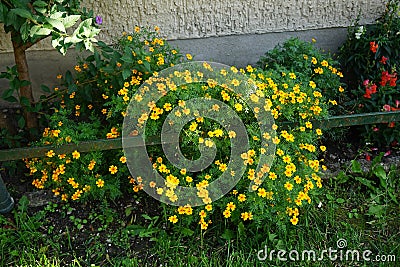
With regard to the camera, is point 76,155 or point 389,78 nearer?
point 76,155

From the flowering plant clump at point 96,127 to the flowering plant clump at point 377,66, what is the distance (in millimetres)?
1238

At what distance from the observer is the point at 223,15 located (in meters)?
3.07

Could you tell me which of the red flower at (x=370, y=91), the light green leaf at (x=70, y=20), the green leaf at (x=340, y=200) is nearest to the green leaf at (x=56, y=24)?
the light green leaf at (x=70, y=20)

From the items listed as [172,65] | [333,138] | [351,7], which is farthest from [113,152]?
[351,7]

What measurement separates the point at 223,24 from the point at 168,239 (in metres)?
1.49

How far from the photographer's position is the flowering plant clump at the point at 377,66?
2930mm

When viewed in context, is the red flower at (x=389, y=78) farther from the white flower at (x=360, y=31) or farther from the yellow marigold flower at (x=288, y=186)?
the yellow marigold flower at (x=288, y=186)

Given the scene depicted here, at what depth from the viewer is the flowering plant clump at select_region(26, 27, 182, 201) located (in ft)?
8.11

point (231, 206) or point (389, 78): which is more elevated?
point (389, 78)

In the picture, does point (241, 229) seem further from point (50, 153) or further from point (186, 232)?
point (50, 153)

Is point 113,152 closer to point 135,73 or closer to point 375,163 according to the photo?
point 135,73

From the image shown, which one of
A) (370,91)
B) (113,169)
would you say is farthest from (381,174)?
(113,169)

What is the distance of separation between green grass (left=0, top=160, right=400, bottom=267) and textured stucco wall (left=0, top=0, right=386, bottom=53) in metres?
1.18

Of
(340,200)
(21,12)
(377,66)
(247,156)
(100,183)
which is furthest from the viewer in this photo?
(377,66)
